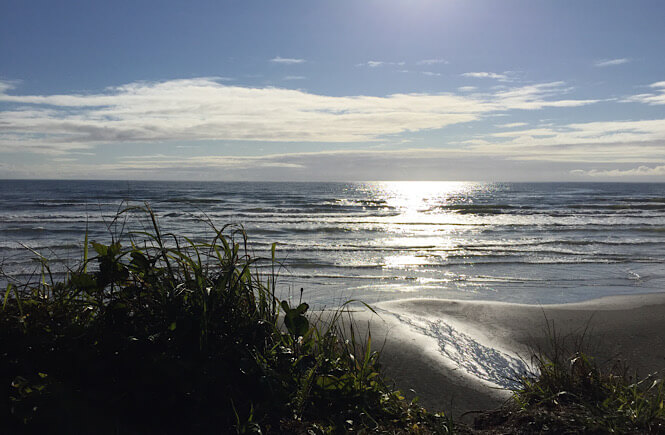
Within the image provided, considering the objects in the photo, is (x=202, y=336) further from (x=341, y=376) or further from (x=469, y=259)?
(x=469, y=259)

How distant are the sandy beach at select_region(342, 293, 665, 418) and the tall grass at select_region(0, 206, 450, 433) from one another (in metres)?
0.85

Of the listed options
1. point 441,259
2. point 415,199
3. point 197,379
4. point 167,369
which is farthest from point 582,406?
point 415,199

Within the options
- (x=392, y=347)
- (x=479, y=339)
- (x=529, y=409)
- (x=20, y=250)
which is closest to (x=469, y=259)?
(x=479, y=339)

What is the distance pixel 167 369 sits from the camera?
6.96 ft

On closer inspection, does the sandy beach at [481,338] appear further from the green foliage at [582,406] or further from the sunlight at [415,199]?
the sunlight at [415,199]

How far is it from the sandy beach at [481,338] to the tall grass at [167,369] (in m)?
0.85

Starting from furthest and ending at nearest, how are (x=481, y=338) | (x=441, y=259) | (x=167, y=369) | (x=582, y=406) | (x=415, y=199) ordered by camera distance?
1. (x=415, y=199)
2. (x=441, y=259)
3. (x=481, y=338)
4. (x=582, y=406)
5. (x=167, y=369)

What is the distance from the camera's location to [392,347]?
4.42 meters

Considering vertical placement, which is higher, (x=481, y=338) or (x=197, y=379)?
(x=197, y=379)

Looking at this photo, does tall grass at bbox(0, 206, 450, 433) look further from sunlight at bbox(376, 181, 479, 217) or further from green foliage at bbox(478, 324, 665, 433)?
sunlight at bbox(376, 181, 479, 217)

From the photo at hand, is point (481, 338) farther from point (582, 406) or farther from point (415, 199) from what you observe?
point (415, 199)

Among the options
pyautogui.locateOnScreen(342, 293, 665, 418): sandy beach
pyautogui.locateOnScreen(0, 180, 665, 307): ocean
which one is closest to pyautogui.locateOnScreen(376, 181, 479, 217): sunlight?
pyautogui.locateOnScreen(0, 180, 665, 307): ocean

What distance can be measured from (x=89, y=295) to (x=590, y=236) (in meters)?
17.2

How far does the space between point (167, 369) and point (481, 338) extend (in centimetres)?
374
